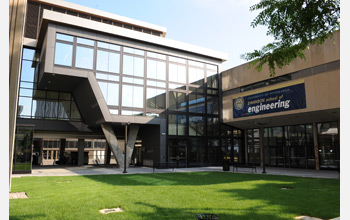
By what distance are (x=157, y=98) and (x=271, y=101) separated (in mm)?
12416

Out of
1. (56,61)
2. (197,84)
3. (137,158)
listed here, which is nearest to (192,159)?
(137,158)

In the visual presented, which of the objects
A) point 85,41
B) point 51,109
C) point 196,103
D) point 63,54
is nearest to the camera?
point 63,54

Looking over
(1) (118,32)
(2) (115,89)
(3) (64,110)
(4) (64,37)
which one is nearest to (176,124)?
(2) (115,89)

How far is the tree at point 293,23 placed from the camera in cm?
634

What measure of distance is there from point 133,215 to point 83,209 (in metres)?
1.88

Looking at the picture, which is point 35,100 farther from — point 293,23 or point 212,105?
point 293,23

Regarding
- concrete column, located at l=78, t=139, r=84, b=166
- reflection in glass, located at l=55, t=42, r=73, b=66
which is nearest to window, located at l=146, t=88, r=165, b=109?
reflection in glass, located at l=55, t=42, r=73, b=66

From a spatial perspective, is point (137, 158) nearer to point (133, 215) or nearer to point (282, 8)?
point (133, 215)

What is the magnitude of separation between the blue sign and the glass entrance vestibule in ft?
14.8

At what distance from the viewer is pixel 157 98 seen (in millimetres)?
30203

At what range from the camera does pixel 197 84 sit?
33.6 m

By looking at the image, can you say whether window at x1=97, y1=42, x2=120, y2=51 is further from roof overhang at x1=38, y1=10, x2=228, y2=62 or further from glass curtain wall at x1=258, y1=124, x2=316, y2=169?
glass curtain wall at x1=258, y1=124, x2=316, y2=169

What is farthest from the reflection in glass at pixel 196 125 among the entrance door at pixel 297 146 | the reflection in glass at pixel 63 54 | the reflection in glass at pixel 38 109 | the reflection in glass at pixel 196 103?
the reflection in glass at pixel 38 109

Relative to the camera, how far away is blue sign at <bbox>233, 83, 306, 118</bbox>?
2403 centimetres
